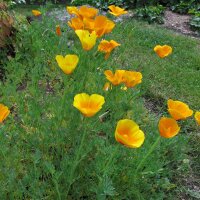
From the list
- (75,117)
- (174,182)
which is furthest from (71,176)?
(174,182)

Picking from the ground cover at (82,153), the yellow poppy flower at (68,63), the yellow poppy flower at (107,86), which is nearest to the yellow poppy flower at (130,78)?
the ground cover at (82,153)

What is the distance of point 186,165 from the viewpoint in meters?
2.97

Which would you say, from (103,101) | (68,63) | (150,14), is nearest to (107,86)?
(68,63)

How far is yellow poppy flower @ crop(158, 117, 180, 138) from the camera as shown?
1930mm

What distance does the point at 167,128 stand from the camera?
6.40ft

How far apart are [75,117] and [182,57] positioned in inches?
127

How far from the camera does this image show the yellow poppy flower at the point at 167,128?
76.0 inches

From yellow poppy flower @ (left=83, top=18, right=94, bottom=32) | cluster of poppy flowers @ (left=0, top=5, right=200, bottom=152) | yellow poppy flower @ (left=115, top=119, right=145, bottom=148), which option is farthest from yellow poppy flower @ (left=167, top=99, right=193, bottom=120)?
yellow poppy flower @ (left=83, top=18, right=94, bottom=32)

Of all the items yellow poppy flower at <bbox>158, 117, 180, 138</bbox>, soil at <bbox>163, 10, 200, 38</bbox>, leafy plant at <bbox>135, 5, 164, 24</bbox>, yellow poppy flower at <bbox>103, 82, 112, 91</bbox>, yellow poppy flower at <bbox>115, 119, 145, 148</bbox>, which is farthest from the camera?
leafy plant at <bbox>135, 5, 164, 24</bbox>

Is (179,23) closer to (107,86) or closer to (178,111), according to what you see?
(107,86)

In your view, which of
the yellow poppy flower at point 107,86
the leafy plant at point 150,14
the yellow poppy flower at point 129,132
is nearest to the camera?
the yellow poppy flower at point 129,132

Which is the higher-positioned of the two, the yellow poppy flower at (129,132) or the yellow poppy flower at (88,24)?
the yellow poppy flower at (88,24)

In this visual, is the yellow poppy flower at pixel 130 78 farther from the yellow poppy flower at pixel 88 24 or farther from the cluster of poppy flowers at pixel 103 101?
the yellow poppy flower at pixel 88 24

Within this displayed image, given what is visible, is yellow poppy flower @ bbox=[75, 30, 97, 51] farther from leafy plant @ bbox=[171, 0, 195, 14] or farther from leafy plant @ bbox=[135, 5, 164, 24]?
leafy plant @ bbox=[171, 0, 195, 14]
